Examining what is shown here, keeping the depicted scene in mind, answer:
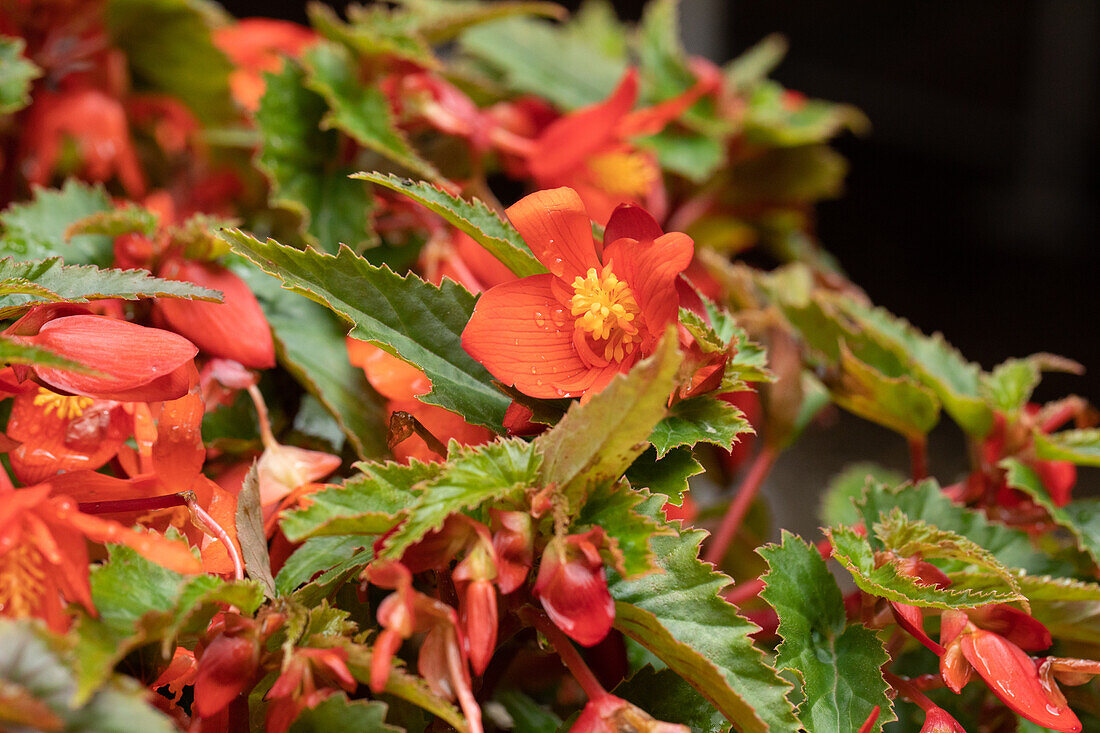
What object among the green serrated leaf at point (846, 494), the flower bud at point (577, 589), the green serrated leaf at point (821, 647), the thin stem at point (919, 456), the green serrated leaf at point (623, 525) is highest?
the green serrated leaf at point (623, 525)

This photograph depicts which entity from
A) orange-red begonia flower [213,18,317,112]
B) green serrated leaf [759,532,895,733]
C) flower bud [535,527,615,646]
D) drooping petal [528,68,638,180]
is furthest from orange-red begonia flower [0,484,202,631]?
orange-red begonia flower [213,18,317,112]

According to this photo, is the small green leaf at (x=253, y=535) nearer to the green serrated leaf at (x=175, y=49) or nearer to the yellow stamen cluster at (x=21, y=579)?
the yellow stamen cluster at (x=21, y=579)

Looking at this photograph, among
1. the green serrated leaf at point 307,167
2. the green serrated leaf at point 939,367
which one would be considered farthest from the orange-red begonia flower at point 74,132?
the green serrated leaf at point 939,367

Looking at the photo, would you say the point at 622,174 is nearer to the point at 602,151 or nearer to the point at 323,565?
the point at 602,151

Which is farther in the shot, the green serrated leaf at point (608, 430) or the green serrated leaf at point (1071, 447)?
the green serrated leaf at point (1071, 447)

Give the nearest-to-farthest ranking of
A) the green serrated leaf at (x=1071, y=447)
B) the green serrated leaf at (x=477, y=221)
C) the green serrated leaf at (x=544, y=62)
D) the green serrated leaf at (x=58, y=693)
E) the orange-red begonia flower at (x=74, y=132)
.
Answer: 1. the green serrated leaf at (x=58, y=693)
2. the green serrated leaf at (x=477, y=221)
3. the green serrated leaf at (x=1071, y=447)
4. the orange-red begonia flower at (x=74, y=132)
5. the green serrated leaf at (x=544, y=62)

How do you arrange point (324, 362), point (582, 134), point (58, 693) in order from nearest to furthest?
1. point (58, 693)
2. point (324, 362)
3. point (582, 134)

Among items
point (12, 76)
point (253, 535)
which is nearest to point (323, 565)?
point (253, 535)
